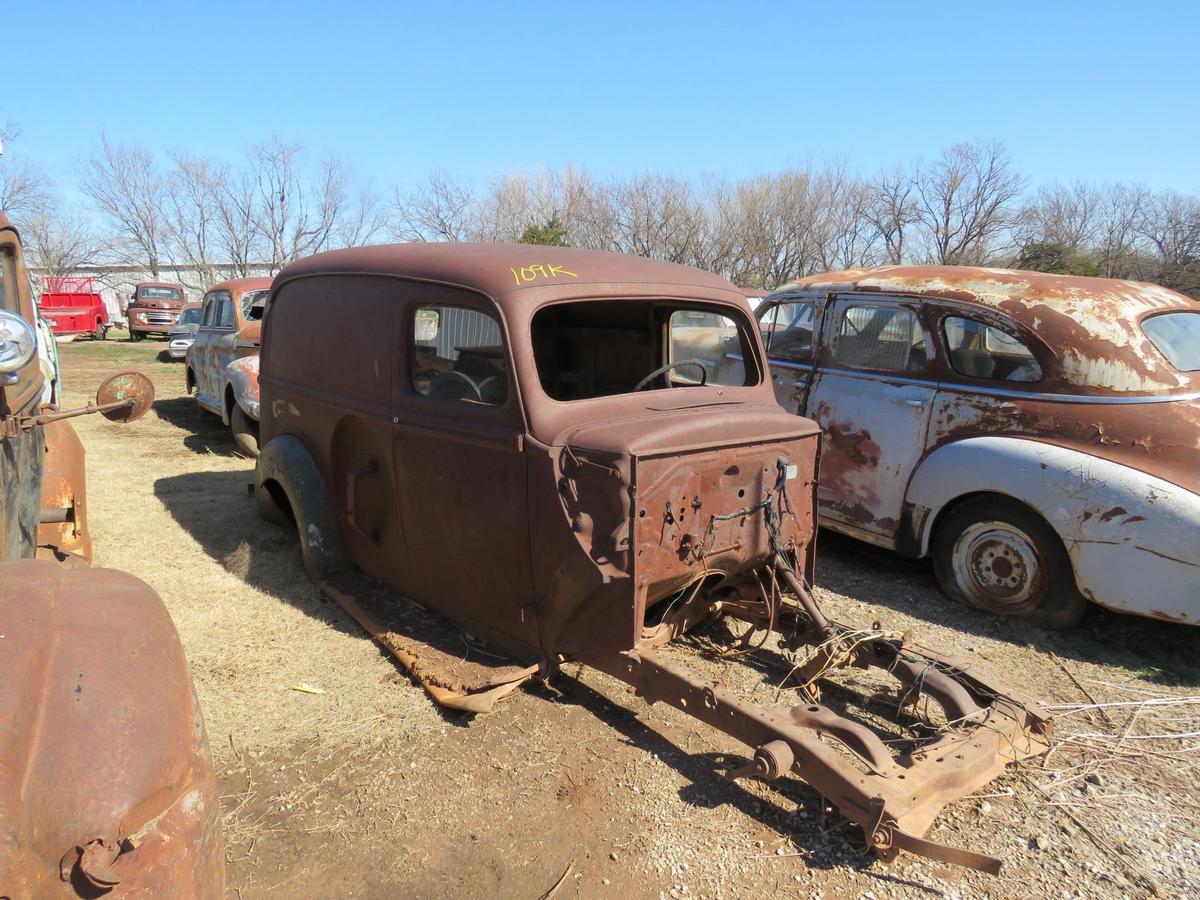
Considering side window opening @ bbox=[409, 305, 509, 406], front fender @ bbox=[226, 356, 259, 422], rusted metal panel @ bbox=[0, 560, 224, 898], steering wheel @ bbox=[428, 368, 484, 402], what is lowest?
front fender @ bbox=[226, 356, 259, 422]

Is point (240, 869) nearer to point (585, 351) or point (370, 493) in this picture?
point (370, 493)

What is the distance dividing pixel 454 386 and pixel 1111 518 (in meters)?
3.41

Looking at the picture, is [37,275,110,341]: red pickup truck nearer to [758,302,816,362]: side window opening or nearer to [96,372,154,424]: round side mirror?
[758,302,816,362]: side window opening

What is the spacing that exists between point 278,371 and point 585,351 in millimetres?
2011

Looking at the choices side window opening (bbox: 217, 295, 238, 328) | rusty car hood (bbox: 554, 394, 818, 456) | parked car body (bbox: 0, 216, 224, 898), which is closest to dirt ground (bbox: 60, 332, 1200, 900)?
rusty car hood (bbox: 554, 394, 818, 456)

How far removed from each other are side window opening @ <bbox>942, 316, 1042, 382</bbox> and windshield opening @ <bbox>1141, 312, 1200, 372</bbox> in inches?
24.7

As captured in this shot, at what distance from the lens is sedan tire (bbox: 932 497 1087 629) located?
14.2ft

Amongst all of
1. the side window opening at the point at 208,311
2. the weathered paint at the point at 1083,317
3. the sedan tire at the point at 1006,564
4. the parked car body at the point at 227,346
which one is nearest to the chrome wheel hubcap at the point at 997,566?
the sedan tire at the point at 1006,564

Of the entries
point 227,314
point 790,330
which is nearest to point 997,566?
point 790,330

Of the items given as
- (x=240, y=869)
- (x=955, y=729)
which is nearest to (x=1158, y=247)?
(x=955, y=729)

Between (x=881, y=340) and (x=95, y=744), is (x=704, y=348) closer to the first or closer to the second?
(x=881, y=340)

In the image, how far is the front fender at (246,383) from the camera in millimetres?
7785

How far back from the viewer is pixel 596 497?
3.13 meters

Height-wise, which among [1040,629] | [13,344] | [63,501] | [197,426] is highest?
[13,344]
